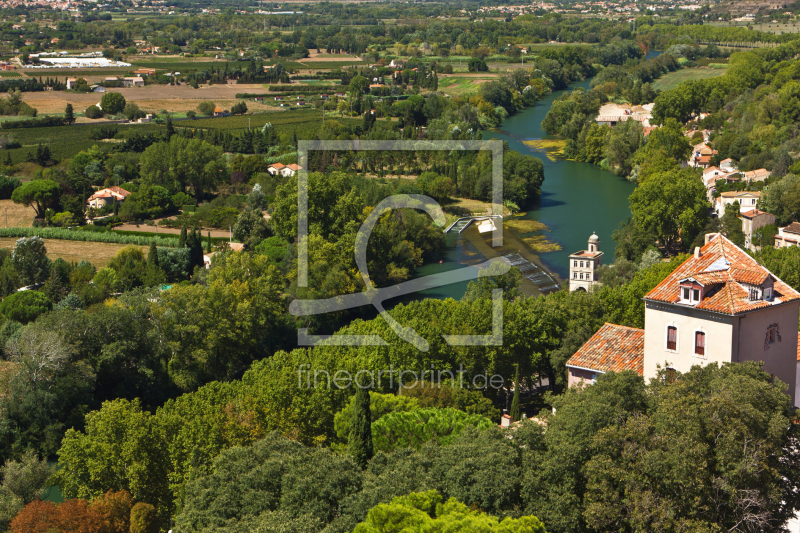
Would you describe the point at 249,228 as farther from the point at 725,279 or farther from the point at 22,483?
the point at 725,279

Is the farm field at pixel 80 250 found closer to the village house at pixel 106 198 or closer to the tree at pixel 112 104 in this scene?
the village house at pixel 106 198

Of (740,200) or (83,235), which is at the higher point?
(740,200)

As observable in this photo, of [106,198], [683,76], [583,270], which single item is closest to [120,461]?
[583,270]

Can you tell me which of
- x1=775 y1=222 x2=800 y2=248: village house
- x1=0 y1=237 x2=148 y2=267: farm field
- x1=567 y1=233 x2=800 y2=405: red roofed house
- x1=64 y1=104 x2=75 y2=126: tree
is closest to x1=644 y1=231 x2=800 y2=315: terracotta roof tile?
x1=567 y1=233 x2=800 y2=405: red roofed house

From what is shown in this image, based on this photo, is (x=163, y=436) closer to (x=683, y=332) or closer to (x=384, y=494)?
(x=384, y=494)

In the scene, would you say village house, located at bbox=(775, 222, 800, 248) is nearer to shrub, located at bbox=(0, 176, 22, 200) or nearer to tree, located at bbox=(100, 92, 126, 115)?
shrub, located at bbox=(0, 176, 22, 200)

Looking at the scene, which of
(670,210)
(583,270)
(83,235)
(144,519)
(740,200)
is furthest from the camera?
(740,200)
